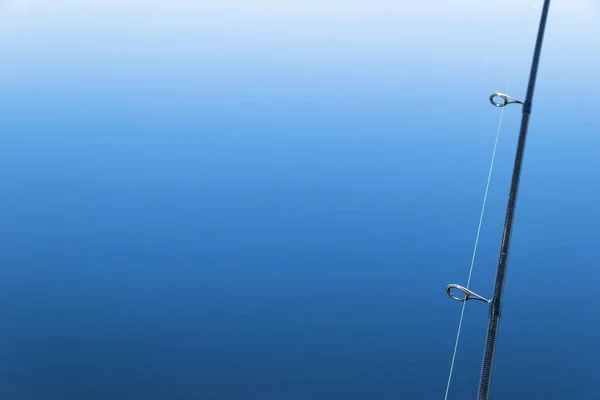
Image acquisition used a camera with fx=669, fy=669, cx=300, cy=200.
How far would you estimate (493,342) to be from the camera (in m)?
1.32

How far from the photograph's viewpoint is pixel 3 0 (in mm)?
6758

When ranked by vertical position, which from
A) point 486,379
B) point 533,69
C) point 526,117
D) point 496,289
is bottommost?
point 486,379

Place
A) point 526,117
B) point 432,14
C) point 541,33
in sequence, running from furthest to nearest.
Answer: point 432,14 < point 541,33 < point 526,117

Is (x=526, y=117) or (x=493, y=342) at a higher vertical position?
(x=526, y=117)

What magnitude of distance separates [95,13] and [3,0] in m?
1.00

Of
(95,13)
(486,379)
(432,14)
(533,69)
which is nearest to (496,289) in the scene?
(486,379)

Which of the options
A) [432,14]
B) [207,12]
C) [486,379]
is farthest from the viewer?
[207,12]

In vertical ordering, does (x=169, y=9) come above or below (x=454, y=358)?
above

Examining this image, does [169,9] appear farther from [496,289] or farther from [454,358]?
[496,289]

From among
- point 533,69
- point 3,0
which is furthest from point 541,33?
point 3,0

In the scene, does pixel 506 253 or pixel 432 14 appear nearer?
pixel 506 253

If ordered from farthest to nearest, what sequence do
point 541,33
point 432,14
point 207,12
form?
point 207,12, point 432,14, point 541,33

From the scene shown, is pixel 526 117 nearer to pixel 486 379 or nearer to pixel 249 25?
pixel 486 379

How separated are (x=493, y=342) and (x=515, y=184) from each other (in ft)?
1.09
